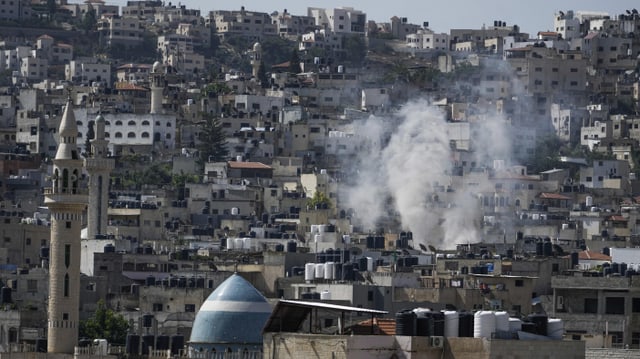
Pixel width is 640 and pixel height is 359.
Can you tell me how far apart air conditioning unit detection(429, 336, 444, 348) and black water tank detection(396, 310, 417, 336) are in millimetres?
568

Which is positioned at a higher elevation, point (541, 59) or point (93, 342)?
point (541, 59)

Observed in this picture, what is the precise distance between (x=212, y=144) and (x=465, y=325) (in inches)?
4785

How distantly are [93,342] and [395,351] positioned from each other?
2944cm

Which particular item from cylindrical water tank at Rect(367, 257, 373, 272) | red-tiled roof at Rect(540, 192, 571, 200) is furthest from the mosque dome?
red-tiled roof at Rect(540, 192, 571, 200)

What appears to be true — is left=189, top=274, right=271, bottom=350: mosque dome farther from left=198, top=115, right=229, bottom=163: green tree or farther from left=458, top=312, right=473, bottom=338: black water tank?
left=198, top=115, right=229, bottom=163: green tree

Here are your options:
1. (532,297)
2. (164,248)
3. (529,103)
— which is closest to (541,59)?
(529,103)

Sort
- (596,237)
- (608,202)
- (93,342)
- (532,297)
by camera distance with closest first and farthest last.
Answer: (93,342), (532,297), (596,237), (608,202)

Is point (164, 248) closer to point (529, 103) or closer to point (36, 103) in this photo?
point (36, 103)

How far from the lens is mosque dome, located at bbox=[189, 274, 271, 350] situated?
5612 centimetres

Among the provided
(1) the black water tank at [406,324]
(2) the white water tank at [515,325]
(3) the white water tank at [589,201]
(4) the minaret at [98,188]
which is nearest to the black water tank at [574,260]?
(4) the minaret at [98,188]

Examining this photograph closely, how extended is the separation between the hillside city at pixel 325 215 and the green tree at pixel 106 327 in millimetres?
135

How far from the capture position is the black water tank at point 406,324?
39.3m

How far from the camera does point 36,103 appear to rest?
174 m

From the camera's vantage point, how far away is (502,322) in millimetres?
40156
